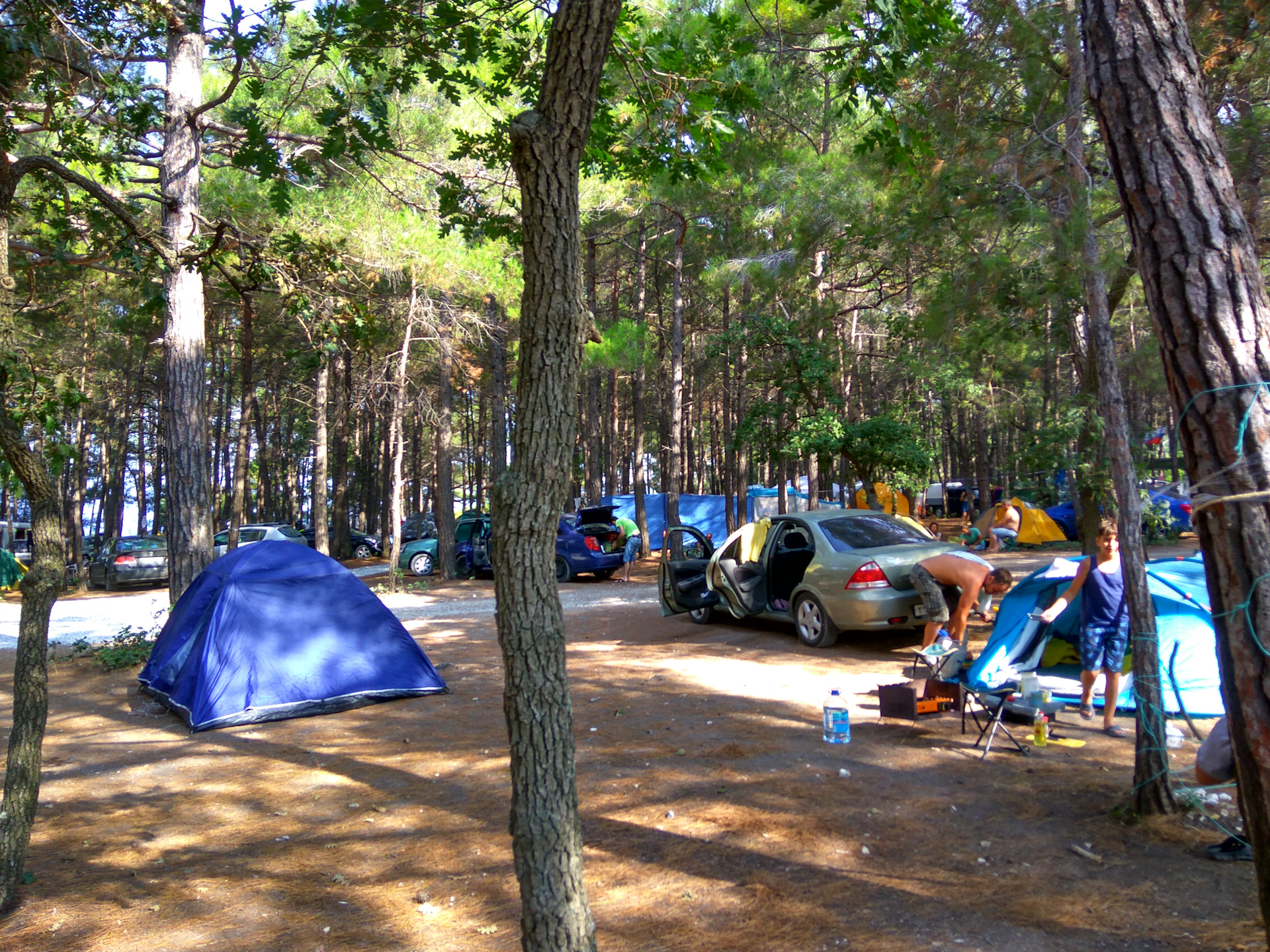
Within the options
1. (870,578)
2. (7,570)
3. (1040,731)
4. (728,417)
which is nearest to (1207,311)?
(1040,731)

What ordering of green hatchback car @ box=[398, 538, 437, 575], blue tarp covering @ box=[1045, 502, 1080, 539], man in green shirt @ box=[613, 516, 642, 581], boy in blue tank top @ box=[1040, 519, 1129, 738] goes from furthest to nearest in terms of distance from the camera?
1. green hatchback car @ box=[398, 538, 437, 575]
2. blue tarp covering @ box=[1045, 502, 1080, 539]
3. man in green shirt @ box=[613, 516, 642, 581]
4. boy in blue tank top @ box=[1040, 519, 1129, 738]

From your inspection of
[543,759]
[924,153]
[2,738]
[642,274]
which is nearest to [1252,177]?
[924,153]

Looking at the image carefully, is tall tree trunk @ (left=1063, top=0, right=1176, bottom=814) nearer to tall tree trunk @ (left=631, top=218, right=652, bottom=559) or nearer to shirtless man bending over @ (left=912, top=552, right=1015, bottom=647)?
shirtless man bending over @ (left=912, top=552, right=1015, bottom=647)

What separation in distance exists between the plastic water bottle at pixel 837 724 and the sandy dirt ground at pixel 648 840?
140 millimetres

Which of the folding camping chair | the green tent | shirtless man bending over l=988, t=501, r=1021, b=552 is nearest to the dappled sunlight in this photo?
the folding camping chair

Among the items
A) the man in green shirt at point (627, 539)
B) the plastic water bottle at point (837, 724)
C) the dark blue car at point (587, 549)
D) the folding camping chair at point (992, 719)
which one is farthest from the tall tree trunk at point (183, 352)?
the man in green shirt at point (627, 539)

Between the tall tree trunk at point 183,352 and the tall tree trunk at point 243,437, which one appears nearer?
the tall tree trunk at point 183,352

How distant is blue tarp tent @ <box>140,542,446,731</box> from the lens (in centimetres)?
731

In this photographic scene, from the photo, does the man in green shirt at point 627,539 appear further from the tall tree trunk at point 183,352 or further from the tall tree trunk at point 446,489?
the tall tree trunk at point 183,352

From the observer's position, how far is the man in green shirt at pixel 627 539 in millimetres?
18875

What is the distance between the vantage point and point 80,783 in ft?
19.3

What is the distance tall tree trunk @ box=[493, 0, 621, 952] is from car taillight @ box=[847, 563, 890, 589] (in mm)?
6113

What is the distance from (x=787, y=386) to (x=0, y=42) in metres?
13.2

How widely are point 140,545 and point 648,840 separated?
2145cm
